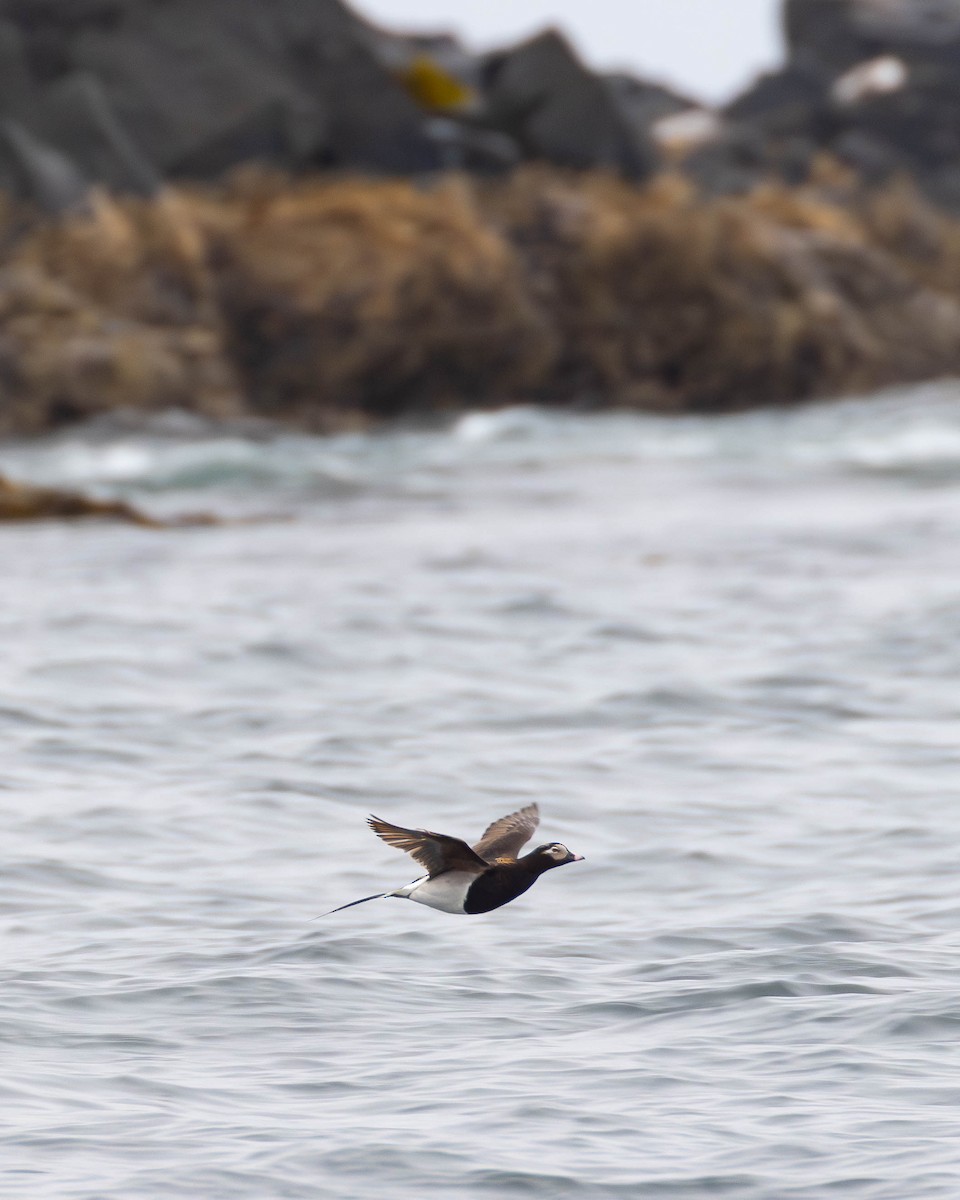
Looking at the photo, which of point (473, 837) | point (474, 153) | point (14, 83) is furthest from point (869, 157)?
point (473, 837)

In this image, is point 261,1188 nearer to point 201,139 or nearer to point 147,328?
point 147,328

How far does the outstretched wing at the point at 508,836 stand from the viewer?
239 inches

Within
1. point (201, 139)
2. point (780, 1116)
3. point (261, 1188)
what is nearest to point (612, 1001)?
point (780, 1116)

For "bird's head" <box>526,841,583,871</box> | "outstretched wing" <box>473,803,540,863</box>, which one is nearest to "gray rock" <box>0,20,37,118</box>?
"outstretched wing" <box>473,803,540,863</box>

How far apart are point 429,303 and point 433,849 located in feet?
71.5

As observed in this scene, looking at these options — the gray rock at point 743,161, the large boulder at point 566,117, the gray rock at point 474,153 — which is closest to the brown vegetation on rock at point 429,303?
the gray rock at point 474,153

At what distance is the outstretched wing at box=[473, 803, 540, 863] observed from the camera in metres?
6.07

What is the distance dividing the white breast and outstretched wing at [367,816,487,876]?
0.06 feet

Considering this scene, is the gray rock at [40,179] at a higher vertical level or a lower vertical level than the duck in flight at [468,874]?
lower

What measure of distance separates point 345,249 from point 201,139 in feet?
13.0

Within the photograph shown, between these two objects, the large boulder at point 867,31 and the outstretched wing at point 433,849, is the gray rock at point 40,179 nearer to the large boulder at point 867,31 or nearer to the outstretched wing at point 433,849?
the outstretched wing at point 433,849

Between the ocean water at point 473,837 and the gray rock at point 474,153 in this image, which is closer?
the ocean water at point 473,837

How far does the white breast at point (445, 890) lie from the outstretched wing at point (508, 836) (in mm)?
165

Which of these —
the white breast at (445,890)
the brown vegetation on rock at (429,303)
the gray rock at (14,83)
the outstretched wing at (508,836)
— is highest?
the gray rock at (14,83)
